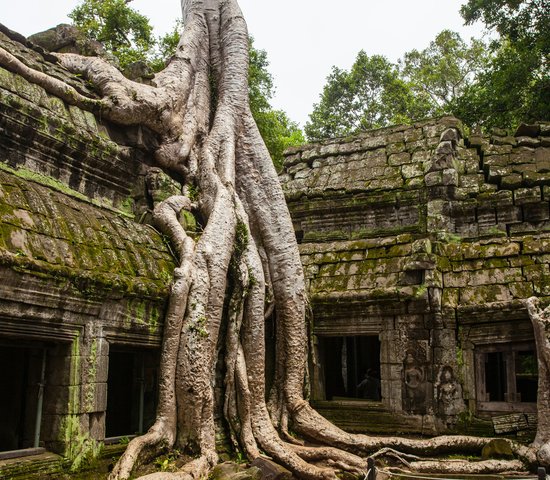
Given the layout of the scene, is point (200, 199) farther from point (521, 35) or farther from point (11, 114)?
point (521, 35)

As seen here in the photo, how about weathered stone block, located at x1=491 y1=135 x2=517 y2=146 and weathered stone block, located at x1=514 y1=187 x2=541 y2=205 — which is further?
weathered stone block, located at x1=491 y1=135 x2=517 y2=146

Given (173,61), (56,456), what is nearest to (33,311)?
(56,456)

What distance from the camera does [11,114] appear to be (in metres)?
5.68

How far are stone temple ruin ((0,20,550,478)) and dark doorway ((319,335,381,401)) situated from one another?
7 cm

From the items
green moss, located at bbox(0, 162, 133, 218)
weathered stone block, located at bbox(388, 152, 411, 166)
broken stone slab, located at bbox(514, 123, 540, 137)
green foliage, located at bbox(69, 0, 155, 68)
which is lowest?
green moss, located at bbox(0, 162, 133, 218)

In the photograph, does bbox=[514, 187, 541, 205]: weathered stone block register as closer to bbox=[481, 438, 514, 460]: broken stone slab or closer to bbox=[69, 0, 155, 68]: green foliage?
bbox=[481, 438, 514, 460]: broken stone slab

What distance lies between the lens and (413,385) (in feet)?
25.3

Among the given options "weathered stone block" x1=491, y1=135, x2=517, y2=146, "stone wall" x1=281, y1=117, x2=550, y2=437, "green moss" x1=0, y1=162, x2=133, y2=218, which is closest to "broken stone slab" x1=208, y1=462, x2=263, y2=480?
"stone wall" x1=281, y1=117, x2=550, y2=437

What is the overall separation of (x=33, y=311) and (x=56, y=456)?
1168mm

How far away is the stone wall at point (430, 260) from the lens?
7504 millimetres

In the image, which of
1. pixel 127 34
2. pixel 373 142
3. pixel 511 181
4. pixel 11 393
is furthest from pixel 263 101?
pixel 11 393

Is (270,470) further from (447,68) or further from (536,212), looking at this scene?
(447,68)

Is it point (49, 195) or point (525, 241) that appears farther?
point (525, 241)

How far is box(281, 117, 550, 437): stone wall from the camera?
24.6 feet
